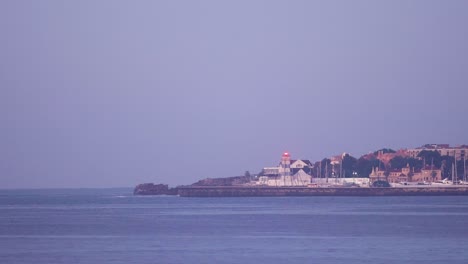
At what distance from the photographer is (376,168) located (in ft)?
544

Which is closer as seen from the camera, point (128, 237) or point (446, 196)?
point (128, 237)

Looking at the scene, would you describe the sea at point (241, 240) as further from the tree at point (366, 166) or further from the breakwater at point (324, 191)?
the tree at point (366, 166)

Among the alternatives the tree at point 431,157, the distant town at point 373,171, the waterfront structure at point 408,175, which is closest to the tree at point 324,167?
the distant town at point 373,171

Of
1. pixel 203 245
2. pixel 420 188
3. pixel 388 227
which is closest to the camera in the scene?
pixel 203 245

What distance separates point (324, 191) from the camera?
137875mm

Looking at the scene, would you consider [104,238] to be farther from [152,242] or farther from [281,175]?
[281,175]

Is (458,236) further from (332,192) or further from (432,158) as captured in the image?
(432,158)

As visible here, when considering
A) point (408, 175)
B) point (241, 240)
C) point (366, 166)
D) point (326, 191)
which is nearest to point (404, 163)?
point (366, 166)

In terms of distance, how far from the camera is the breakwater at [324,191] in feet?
445

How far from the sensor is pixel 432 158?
171250mm

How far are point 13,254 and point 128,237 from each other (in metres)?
10.3

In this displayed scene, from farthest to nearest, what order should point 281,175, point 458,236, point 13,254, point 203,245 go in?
point 281,175 → point 458,236 → point 203,245 → point 13,254

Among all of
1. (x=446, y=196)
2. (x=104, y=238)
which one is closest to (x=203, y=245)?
(x=104, y=238)

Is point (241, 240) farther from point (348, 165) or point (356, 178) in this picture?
point (348, 165)
